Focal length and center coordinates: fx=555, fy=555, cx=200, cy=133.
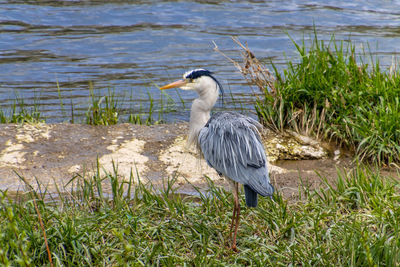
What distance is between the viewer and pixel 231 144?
380cm

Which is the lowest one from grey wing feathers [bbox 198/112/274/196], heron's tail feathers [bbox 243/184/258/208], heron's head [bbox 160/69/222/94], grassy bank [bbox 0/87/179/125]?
grassy bank [bbox 0/87/179/125]

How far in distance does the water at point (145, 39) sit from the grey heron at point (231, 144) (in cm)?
347

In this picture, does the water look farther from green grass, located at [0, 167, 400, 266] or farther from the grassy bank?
green grass, located at [0, 167, 400, 266]

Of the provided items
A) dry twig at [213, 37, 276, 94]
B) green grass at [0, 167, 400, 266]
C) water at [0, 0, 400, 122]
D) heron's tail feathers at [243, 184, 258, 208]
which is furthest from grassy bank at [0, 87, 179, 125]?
heron's tail feathers at [243, 184, 258, 208]

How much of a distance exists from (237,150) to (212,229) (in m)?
0.57

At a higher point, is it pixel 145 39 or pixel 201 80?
pixel 201 80

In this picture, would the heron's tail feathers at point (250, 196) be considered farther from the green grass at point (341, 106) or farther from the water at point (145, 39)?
the water at point (145, 39)

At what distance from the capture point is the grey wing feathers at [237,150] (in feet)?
11.9

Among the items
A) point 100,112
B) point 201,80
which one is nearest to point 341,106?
point 201,80

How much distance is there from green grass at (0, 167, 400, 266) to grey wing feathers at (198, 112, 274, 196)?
0.32 meters

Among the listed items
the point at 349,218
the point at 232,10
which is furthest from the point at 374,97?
the point at 232,10

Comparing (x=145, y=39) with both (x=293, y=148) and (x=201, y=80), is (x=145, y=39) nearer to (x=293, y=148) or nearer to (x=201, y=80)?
(x=293, y=148)

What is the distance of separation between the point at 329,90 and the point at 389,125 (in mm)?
778

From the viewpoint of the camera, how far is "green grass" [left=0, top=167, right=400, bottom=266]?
3266 mm
